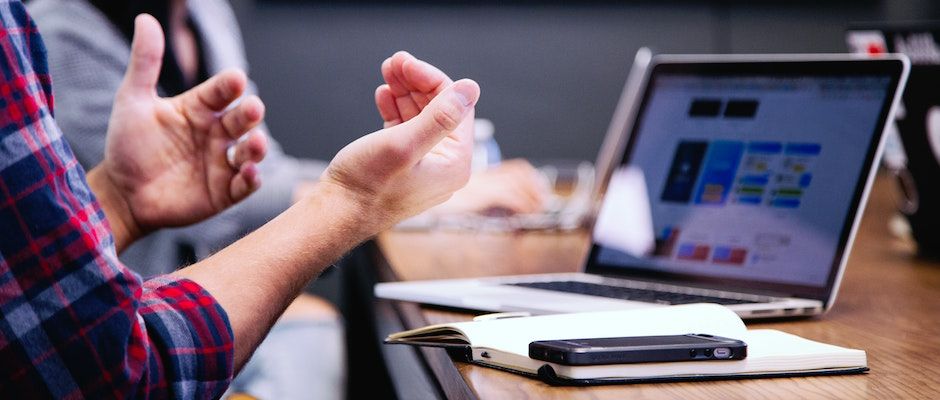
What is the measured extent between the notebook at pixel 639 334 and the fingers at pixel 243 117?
1.48 ft

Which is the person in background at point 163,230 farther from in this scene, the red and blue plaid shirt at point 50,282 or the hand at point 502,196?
the red and blue plaid shirt at point 50,282

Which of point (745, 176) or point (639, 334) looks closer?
point (639, 334)

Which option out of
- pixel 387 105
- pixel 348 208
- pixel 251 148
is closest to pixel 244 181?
pixel 251 148

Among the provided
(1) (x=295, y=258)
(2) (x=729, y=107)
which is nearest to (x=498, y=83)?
(2) (x=729, y=107)

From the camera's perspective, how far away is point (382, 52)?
3320 mm

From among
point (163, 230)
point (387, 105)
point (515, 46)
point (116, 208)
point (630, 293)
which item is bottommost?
point (163, 230)

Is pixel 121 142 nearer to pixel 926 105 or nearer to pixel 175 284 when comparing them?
pixel 175 284

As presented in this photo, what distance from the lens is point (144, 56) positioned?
1.20 metres

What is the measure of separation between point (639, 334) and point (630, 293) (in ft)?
1.06

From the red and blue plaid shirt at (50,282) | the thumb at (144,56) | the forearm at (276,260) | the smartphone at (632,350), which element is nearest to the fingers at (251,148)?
the thumb at (144,56)

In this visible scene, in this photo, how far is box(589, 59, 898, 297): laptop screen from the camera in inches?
40.2

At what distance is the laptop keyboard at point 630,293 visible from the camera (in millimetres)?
984

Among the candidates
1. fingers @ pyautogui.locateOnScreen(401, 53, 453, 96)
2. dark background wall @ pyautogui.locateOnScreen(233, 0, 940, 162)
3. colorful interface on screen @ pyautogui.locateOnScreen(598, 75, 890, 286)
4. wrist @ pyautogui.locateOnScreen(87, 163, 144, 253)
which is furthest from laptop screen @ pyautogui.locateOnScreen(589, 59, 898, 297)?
dark background wall @ pyautogui.locateOnScreen(233, 0, 940, 162)

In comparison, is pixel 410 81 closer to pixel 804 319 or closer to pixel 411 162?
pixel 411 162
